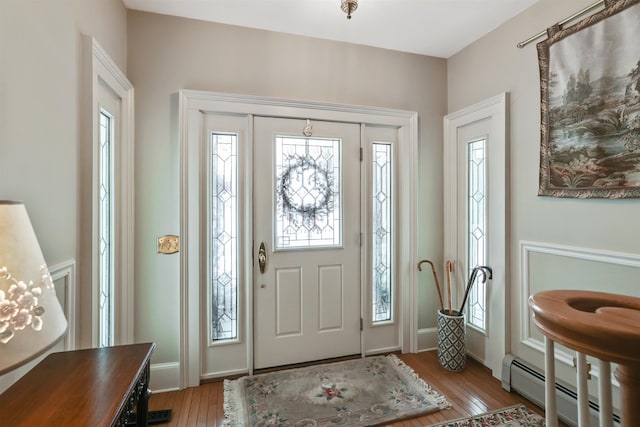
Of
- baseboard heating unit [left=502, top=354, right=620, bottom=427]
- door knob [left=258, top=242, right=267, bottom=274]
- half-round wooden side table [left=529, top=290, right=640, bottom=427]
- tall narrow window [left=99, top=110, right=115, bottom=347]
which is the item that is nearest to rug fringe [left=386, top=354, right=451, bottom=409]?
baseboard heating unit [left=502, top=354, right=620, bottom=427]

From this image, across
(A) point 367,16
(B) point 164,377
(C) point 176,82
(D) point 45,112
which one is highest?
A: (A) point 367,16

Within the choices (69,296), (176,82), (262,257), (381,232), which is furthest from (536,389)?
(176,82)

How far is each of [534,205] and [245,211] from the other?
2014 mm

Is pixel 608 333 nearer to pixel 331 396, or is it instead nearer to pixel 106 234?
pixel 331 396

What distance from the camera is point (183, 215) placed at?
6.98 ft

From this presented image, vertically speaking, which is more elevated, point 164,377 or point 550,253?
point 550,253

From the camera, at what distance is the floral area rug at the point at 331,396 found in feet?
6.01

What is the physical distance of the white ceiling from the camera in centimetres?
201

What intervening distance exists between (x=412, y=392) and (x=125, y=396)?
1827mm

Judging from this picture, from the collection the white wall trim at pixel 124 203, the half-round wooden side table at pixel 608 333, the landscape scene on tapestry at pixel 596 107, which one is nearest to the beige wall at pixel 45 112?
the white wall trim at pixel 124 203

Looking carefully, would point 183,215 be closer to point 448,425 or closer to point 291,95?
point 291,95

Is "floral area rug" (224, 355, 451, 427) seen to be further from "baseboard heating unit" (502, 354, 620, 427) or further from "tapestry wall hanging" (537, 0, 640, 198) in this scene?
"tapestry wall hanging" (537, 0, 640, 198)

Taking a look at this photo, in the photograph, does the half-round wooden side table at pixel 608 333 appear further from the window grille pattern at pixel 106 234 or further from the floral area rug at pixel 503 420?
the window grille pattern at pixel 106 234

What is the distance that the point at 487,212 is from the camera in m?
2.37
